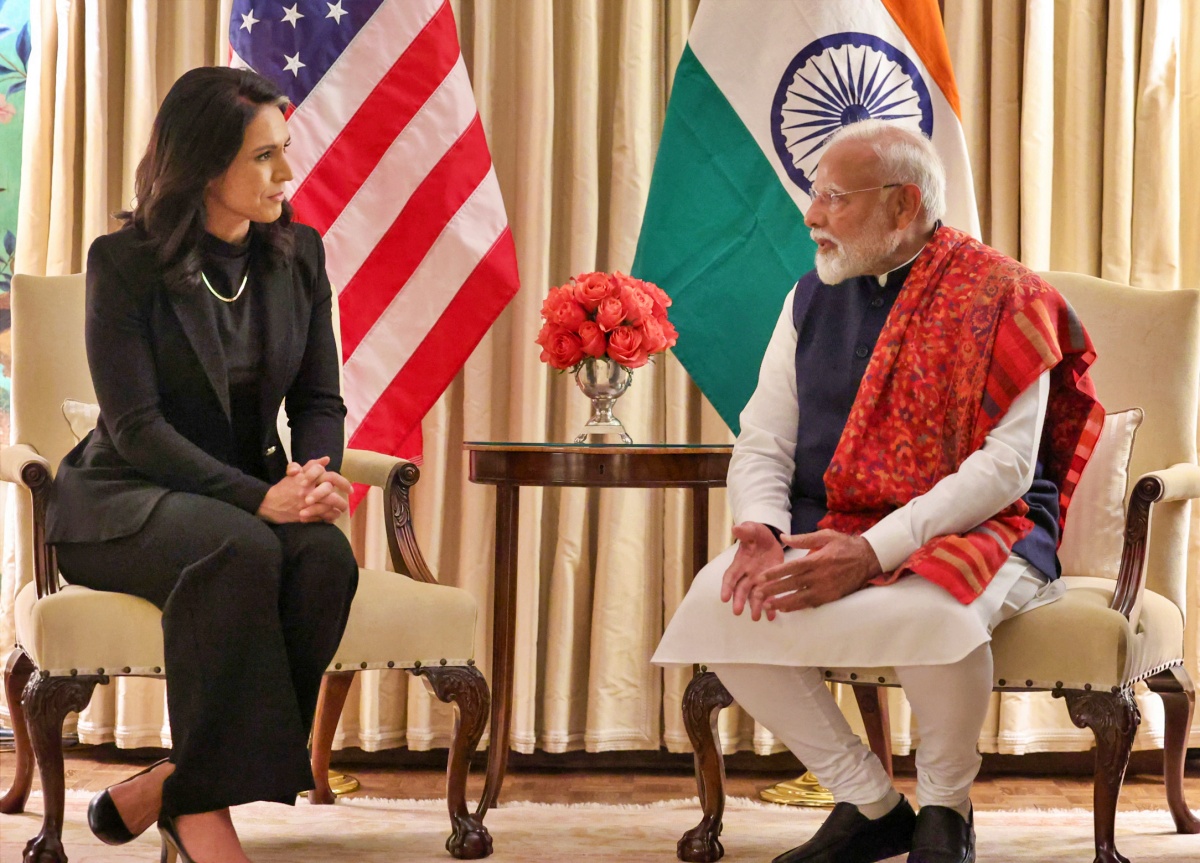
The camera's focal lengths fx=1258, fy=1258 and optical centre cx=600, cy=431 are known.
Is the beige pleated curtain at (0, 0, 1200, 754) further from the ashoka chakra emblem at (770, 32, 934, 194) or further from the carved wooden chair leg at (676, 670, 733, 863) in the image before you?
the carved wooden chair leg at (676, 670, 733, 863)

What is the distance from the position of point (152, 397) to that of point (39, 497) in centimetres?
37

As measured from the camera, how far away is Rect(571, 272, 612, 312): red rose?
2828 millimetres

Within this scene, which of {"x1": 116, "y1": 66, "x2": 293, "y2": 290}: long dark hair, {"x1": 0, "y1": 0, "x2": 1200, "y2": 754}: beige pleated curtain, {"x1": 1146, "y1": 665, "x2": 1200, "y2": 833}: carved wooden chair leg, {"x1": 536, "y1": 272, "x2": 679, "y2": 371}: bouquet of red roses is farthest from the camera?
{"x1": 0, "y1": 0, "x2": 1200, "y2": 754}: beige pleated curtain

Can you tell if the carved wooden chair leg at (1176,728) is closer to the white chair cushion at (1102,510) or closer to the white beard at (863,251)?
the white chair cushion at (1102,510)

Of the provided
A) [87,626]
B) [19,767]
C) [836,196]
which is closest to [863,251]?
[836,196]

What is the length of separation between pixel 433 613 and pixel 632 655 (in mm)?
1174

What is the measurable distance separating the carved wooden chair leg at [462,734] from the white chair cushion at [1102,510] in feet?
4.02

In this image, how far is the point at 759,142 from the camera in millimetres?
3131

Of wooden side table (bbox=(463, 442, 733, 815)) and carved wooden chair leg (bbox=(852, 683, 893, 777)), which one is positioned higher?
wooden side table (bbox=(463, 442, 733, 815))

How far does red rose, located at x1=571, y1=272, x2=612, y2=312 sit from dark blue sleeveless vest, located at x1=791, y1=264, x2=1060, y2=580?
0.54 meters

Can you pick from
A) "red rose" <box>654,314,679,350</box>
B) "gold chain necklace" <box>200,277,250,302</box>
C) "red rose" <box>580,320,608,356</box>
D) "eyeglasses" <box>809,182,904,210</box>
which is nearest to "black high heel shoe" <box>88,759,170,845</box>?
"gold chain necklace" <box>200,277,250,302</box>

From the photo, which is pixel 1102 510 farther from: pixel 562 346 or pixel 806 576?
pixel 562 346

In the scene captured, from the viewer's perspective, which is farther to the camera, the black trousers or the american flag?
the american flag

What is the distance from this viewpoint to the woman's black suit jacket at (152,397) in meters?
2.24
